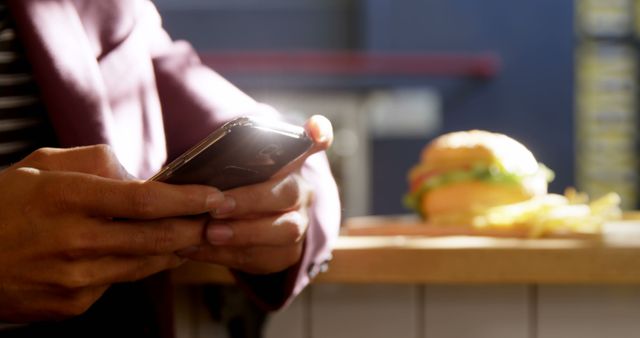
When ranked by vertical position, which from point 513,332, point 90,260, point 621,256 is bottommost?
point 513,332

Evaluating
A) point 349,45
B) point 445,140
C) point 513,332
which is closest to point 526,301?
point 513,332

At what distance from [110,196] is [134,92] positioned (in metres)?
0.32

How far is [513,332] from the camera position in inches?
46.6

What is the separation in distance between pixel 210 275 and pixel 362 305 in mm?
245

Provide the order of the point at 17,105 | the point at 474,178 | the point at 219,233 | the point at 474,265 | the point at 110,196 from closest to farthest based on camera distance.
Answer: the point at 110,196, the point at 219,233, the point at 17,105, the point at 474,265, the point at 474,178

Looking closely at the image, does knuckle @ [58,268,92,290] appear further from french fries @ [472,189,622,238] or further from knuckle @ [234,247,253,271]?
french fries @ [472,189,622,238]

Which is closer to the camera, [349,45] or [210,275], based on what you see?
[210,275]

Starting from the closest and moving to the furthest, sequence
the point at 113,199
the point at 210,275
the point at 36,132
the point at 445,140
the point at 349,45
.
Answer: the point at 113,199 → the point at 36,132 → the point at 210,275 → the point at 445,140 → the point at 349,45

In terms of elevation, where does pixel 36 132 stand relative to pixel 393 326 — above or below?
above

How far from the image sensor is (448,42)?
6.47 m

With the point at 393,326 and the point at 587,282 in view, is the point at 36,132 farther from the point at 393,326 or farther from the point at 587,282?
Answer: the point at 587,282

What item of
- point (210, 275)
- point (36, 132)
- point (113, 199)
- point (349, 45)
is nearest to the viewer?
point (113, 199)

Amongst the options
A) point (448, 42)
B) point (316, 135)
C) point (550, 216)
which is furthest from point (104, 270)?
point (448, 42)

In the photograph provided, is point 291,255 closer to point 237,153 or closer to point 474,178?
point 237,153
